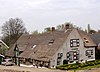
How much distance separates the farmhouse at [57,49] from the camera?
161ft

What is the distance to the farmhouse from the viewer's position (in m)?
49.1

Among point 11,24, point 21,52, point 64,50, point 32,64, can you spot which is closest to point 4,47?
point 21,52

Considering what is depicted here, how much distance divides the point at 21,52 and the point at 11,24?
35.4 m

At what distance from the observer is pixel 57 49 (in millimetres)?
49312

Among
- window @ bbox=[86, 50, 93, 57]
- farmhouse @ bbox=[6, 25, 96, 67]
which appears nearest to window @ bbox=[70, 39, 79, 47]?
farmhouse @ bbox=[6, 25, 96, 67]

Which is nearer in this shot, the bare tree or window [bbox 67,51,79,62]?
window [bbox 67,51,79,62]

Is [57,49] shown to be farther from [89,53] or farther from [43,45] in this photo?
[89,53]

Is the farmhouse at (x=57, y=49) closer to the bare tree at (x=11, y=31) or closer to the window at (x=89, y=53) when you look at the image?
the window at (x=89, y=53)

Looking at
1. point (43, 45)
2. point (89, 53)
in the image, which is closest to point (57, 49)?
point (43, 45)

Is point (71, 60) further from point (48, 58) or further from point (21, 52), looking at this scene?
A: point (21, 52)

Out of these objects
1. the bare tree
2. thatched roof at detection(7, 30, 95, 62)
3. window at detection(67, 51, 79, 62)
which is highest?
the bare tree

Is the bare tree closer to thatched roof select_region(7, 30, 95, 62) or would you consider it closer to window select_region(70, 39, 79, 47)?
thatched roof select_region(7, 30, 95, 62)

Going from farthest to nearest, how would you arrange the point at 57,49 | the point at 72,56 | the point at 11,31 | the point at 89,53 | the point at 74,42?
the point at 11,31, the point at 89,53, the point at 74,42, the point at 72,56, the point at 57,49

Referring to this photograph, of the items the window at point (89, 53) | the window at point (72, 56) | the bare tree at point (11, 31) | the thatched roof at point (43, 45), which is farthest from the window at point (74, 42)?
the bare tree at point (11, 31)
